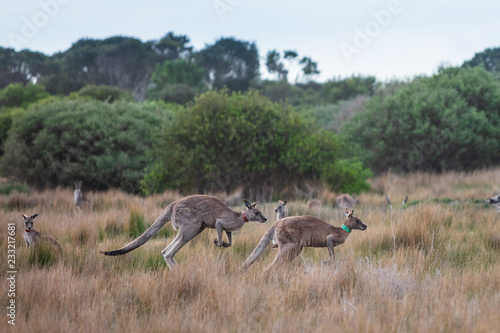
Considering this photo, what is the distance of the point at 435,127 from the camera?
24.1m

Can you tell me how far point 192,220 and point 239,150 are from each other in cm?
1095

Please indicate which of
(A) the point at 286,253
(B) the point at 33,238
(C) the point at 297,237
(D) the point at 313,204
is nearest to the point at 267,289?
(A) the point at 286,253

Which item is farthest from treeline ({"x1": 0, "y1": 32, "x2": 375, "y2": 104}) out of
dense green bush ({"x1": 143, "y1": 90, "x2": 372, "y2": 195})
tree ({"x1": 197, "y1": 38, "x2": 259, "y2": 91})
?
dense green bush ({"x1": 143, "y1": 90, "x2": 372, "y2": 195})

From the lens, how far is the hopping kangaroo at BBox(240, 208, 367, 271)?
6.23 meters

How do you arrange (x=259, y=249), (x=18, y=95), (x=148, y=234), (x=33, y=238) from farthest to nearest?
1. (x=18, y=95)
2. (x=33, y=238)
3. (x=148, y=234)
4. (x=259, y=249)

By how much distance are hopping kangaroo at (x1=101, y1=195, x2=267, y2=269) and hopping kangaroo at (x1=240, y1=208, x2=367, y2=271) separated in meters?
0.67

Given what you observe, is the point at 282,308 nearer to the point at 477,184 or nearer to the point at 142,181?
the point at 142,181

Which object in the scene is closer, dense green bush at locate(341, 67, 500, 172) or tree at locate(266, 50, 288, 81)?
dense green bush at locate(341, 67, 500, 172)

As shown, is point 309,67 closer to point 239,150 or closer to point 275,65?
point 275,65

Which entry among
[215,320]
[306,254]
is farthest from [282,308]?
[306,254]

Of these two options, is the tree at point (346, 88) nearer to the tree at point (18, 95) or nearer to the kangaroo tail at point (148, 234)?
the tree at point (18, 95)

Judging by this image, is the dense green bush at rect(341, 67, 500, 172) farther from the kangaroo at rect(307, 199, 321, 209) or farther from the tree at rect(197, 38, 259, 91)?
the tree at rect(197, 38, 259, 91)

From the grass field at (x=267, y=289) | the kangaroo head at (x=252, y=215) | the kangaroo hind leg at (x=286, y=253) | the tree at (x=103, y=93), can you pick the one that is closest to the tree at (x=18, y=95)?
the tree at (x=103, y=93)

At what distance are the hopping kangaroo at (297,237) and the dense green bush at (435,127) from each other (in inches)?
743
